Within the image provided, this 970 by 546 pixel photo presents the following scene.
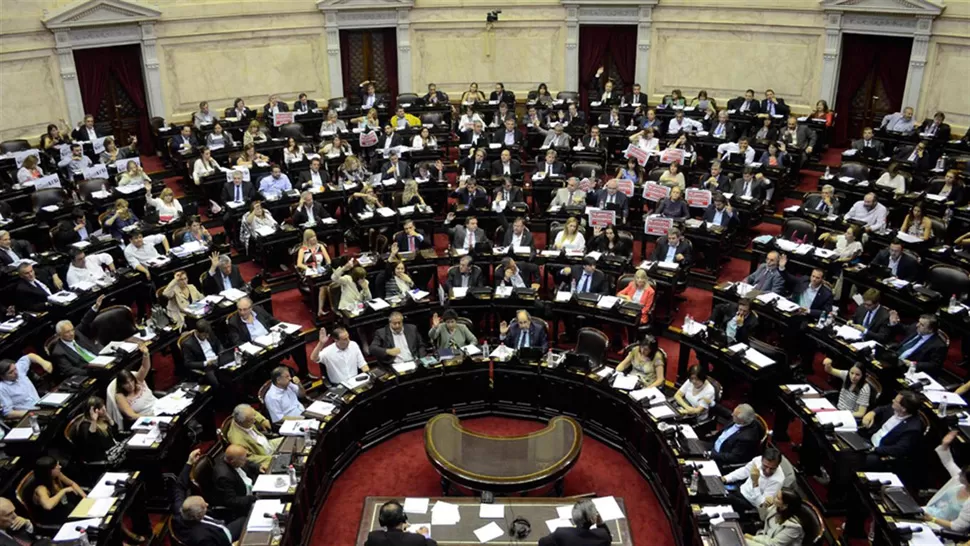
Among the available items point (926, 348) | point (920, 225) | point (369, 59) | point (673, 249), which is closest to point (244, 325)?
point (673, 249)

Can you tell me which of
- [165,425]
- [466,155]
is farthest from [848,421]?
[466,155]

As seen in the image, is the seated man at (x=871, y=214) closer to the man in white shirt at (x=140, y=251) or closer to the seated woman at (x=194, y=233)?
the seated woman at (x=194, y=233)

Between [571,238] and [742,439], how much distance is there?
5821 mm

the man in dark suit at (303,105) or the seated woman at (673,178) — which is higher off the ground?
the man in dark suit at (303,105)

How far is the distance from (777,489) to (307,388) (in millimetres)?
6303

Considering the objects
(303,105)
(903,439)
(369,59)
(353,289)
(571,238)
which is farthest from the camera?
(369,59)

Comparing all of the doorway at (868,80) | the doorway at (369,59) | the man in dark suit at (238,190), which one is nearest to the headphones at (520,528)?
the man in dark suit at (238,190)

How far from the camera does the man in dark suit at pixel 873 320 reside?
10812 millimetres

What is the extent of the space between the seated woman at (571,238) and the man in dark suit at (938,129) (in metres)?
9.09

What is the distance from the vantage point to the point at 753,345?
10688 millimetres

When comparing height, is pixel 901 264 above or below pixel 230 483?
above

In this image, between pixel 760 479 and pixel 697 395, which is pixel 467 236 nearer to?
pixel 697 395

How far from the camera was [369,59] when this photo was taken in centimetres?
2319

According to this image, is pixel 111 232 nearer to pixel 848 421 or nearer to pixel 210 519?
pixel 210 519
